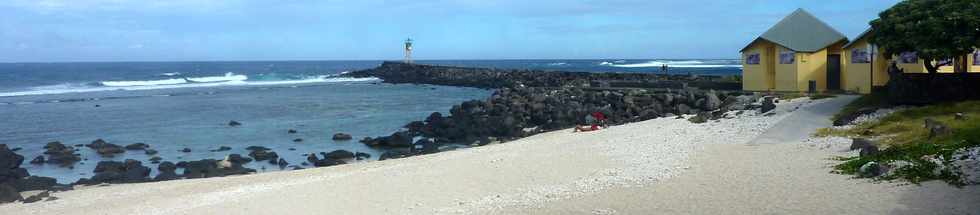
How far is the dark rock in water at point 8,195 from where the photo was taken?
1327 centimetres

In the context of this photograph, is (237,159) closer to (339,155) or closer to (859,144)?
(339,155)

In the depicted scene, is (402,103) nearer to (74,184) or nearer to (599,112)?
(599,112)

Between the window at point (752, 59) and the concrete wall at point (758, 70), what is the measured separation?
62 mm

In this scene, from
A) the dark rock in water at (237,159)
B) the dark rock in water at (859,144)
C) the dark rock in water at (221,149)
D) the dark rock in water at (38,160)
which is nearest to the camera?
the dark rock in water at (859,144)

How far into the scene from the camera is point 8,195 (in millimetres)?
13398

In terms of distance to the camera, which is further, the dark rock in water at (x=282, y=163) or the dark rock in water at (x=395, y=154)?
the dark rock in water at (x=395, y=154)

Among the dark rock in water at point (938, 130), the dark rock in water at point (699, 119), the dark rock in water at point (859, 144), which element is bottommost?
the dark rock in water at point (699, 119)

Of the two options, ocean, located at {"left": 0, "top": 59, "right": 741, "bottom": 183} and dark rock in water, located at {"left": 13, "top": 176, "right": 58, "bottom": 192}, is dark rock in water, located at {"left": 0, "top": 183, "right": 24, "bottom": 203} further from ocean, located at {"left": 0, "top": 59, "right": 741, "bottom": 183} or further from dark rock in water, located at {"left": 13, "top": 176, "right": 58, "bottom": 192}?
ocean, located at {"left": 0, "top": 59, "right": 741, "bottom": 183}

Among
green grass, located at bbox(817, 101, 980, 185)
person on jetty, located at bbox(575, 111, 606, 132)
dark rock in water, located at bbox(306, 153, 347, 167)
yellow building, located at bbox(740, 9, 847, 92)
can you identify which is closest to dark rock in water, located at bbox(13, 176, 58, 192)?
dark rock in water, located at bbox(306, 153, 347, 167)

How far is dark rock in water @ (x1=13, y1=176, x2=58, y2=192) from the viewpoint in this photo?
48.7ft

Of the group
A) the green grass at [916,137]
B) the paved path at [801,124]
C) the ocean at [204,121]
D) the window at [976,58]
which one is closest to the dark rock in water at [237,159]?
the ocean at [204,121]

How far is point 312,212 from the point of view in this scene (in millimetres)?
10086

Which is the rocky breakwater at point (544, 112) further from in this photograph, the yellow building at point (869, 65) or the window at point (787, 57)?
the yellow building at point (869, 65)

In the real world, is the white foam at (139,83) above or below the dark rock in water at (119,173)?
above
